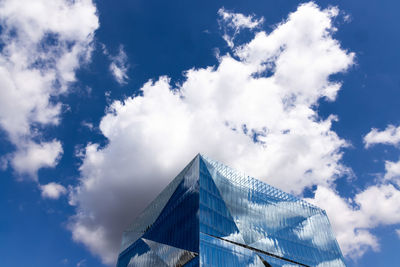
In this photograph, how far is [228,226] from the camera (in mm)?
53562

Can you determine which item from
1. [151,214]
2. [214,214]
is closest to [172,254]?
[214,214]

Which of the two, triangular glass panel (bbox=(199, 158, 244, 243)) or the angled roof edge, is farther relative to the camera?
the angled roof edge

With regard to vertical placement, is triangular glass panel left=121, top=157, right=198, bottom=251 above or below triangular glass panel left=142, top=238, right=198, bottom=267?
above

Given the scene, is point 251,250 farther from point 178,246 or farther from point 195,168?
point 195,168

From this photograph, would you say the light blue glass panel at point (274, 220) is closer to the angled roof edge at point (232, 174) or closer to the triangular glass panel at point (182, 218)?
the angled roof edge at point (232, 174)

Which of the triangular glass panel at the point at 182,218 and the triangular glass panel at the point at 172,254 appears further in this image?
the triangular glass panel at the point at 182,218

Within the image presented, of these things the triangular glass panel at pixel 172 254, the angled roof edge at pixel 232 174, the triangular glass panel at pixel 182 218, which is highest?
the angled roof edge at pixel 232 174

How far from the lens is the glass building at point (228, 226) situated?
163ft

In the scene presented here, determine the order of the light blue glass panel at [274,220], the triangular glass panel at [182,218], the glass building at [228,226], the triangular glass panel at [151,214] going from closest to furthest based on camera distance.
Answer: the glass building at [228,226] → the triangular glass panel at [182,218] → the light blue glass panel at [274,220] → the triangular glass panel at [151,214]

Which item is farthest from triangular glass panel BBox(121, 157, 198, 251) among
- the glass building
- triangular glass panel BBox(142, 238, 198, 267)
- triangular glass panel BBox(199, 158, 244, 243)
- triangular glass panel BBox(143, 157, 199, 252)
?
triangular glass panel BBox(142, 238, 198, 267)

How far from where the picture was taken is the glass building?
49719 millimetres

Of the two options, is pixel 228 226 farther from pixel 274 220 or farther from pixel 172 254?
pixel 274 220

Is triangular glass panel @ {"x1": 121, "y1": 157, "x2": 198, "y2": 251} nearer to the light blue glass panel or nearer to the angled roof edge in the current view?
the angled roof edge

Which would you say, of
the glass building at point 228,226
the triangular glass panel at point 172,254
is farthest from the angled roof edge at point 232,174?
the triangular glass panel at point 172,254
